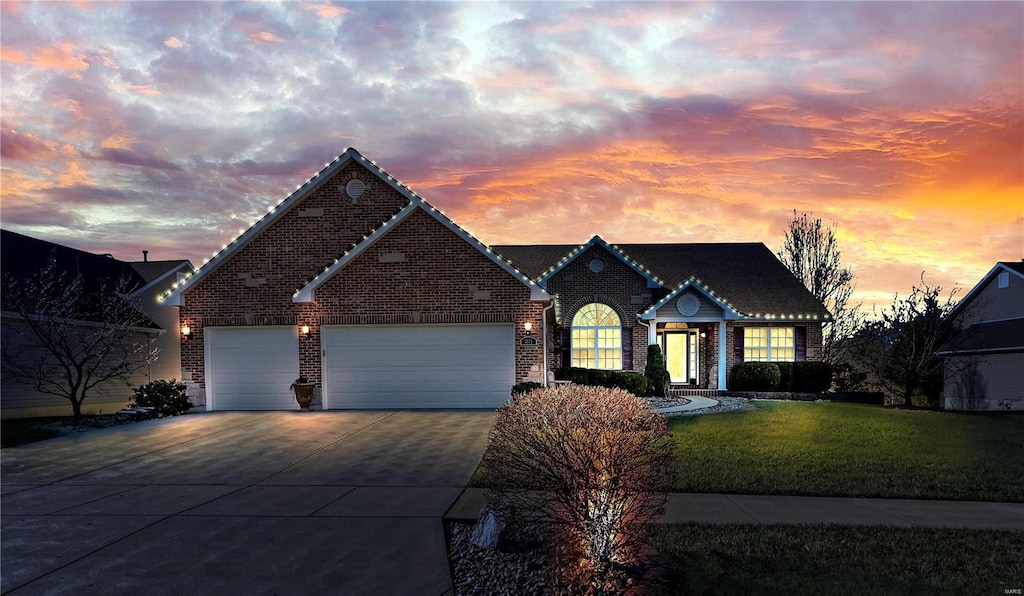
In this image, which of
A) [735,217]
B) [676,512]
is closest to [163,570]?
[676,512]

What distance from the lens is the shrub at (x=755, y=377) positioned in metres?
21.5

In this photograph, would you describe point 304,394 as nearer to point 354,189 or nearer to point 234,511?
point 354,189

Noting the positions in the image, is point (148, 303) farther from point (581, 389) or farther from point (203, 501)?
point (581, 389)

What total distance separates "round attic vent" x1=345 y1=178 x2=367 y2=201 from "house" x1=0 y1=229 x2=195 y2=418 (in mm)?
9515

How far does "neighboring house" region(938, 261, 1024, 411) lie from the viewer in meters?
23.1

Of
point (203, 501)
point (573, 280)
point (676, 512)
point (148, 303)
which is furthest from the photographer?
point (148, 303)

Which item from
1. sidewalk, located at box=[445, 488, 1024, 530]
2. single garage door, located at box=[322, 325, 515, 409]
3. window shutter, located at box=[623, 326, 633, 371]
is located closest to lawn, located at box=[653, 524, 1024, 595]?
sidewalk, located at box=[445, 488, 1024, 530]

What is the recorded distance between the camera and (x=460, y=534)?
6156mm

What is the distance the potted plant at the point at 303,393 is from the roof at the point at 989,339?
21.8 meters

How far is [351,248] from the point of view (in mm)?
16750

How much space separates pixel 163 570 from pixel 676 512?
529 cm

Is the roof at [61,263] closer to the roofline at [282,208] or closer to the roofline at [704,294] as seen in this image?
the roofline at [282,208]

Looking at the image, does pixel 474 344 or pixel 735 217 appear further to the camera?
pixel 735 217

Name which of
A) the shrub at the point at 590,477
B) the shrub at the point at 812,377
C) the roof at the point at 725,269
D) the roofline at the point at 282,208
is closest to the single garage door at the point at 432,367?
the roofline at the point at 282,208
